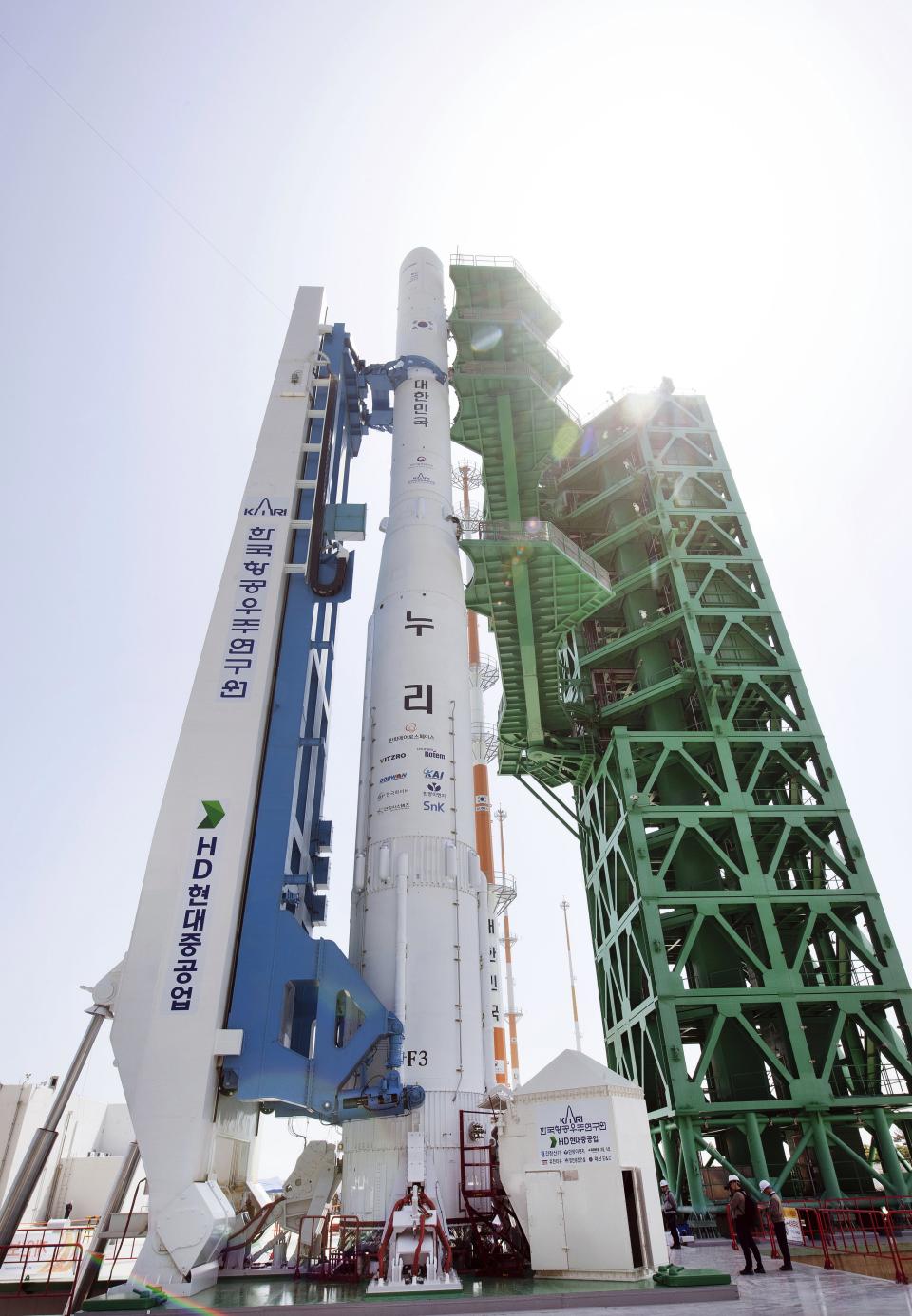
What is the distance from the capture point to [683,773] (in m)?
23.6

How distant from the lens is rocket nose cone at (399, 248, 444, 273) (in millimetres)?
24641

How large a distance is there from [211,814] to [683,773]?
1529 cm

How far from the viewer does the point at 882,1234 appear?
14562mm

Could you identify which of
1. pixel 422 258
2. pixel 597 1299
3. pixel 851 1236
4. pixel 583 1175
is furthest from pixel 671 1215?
pixel 422 258

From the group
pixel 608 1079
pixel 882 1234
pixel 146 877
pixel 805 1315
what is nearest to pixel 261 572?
pixel 146 877

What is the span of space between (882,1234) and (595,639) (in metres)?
17.3

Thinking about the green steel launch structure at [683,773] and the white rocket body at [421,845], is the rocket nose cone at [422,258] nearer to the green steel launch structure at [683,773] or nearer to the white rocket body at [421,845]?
the green steel launch structure at [683,773]

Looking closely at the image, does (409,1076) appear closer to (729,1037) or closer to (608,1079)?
(608,1079)

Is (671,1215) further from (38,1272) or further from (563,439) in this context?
(563,439)

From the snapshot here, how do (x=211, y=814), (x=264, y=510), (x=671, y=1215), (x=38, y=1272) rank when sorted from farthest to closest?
(x=671, y=1215) < (x=264, y=510) < (x=38, y=1272) < (x=211, y=814)

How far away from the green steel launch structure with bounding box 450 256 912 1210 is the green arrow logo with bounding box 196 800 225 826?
425 inches

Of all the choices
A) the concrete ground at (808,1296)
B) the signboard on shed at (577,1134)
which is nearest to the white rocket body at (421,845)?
the signboard on shed at (577,1134)

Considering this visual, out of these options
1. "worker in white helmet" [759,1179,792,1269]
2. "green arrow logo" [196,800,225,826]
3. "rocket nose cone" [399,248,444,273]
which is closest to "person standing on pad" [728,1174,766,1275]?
"worker in white helmet" [759,1179,792,1269]

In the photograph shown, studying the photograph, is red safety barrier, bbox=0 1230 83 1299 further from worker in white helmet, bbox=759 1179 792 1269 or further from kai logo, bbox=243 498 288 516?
kai logo, bbox=243 498 288 516
